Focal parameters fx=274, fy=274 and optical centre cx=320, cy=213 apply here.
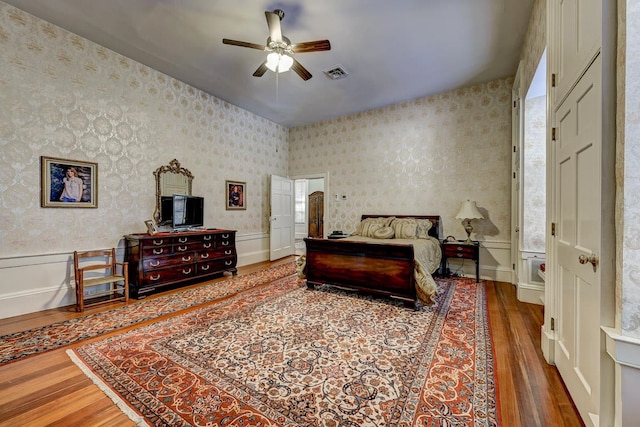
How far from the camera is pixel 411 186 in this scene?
5.27 m

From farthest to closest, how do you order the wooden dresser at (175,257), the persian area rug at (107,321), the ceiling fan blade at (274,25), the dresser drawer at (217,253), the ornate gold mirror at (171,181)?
1. the dresser drawer at (217,253)
2. the ornate gold mirror at (171,181)
3. the wooden dresser at (175,257)
4. the ceiling fan blade at (274,25)
5. the persian area rug at (107,321)

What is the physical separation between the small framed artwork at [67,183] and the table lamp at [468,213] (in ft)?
17.2

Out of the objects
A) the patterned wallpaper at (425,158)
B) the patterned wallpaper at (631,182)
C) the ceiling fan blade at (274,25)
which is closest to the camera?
the patterned wallpaper at (631,182)

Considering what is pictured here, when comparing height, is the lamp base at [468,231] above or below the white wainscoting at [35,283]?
above

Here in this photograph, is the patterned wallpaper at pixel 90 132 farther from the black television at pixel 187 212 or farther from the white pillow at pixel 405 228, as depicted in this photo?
the white pillow at pixel 405 228

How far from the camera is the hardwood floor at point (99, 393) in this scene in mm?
1492

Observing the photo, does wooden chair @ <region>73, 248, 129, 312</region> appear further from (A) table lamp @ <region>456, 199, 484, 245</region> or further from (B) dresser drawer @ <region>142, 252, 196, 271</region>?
(A) table lamp @ <region>456, 199, 484, 245</region>

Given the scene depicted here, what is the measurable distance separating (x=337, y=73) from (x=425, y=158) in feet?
7.38

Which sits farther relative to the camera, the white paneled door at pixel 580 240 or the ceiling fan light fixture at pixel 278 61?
the ceiling fan light fixture at pixel 278 61

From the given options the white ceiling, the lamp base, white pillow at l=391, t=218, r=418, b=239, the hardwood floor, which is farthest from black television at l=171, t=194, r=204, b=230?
the lamp base

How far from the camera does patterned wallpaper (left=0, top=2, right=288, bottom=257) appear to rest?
9.64 ft

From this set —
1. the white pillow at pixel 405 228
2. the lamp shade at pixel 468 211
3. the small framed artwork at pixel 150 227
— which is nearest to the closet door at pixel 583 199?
the lamp shade at pixel 468 211

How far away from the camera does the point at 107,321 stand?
2807mm

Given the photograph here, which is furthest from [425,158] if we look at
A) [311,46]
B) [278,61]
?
[278,61]
